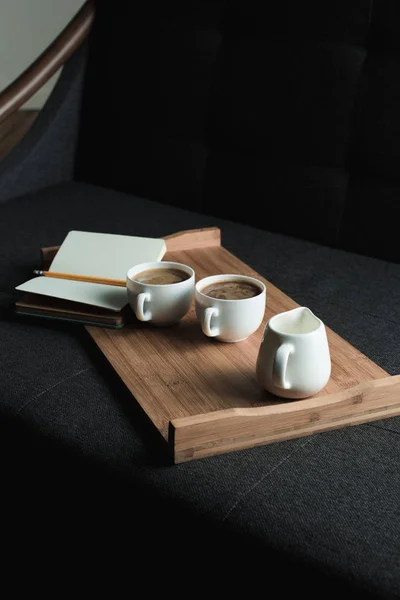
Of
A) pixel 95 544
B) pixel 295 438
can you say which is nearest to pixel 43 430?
pixel 95 544

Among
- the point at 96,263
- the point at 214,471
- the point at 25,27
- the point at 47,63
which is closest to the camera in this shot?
the point at 214,471

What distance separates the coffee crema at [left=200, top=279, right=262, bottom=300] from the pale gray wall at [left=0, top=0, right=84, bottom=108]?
2.76m

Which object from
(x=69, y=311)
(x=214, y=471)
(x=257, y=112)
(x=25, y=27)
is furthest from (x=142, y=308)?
(x=25, y=27)

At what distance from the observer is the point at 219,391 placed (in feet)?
2.95

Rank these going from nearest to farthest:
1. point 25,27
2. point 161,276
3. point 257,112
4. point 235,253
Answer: point 161,276 → point 235,253 → point 257,112 → point 25,27

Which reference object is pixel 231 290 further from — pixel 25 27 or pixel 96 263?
pixel 25 27

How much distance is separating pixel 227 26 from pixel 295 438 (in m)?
1.13

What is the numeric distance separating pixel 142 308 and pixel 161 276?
0.07m

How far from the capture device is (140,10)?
6.05ft

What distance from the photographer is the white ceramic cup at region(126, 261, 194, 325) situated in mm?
1001

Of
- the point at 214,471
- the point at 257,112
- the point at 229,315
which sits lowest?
the point at 214,471

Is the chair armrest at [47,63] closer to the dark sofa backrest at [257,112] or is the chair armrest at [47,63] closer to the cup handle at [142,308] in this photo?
the dark sofa backrest at [257,112]

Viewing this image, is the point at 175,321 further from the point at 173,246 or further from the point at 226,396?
the point at 173,246

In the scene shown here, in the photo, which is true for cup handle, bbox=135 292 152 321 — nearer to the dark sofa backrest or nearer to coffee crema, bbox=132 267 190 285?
coffee crema, bbox=132 267 190 285
